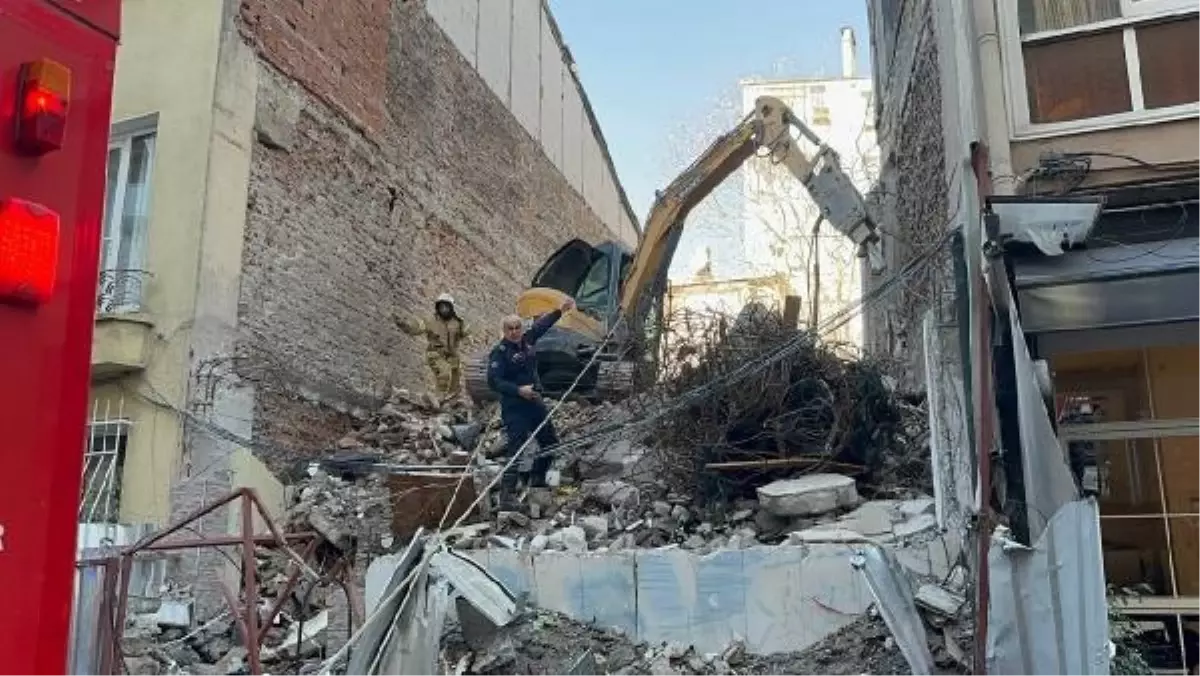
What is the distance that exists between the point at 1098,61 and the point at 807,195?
658 inches

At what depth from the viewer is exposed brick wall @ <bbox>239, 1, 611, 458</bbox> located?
12.3 metres

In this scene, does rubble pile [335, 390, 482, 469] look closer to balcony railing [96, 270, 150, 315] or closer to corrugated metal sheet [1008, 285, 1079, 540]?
balcony railing [96, 270, 150, 315]

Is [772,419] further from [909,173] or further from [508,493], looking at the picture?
[909,173]

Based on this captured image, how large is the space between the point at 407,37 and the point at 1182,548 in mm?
13155

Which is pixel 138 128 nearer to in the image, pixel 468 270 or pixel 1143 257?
pixel 468 270

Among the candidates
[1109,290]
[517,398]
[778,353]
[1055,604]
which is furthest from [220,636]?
[1109,290]

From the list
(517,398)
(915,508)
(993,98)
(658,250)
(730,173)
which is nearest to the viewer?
(993,98)

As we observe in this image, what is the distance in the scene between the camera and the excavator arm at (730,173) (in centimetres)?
1280

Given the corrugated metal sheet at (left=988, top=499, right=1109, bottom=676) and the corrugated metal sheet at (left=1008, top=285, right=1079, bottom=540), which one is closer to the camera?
the corrugated metal sheet at (left=988, top=499, right=1109, bottom=676)

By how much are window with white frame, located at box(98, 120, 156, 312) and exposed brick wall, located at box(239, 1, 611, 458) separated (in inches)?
43.5

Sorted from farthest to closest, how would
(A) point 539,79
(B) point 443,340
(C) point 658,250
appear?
(A) point 539,79 → (B) point 443,340 → (C) point 658,250

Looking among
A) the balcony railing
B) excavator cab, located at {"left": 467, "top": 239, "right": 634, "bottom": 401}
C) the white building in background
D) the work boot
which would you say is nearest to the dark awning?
the work boot

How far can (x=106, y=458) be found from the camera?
425 inches

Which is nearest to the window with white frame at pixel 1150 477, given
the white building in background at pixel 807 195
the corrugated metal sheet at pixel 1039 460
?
the corrugated metal sheet at pixel 1039 460
